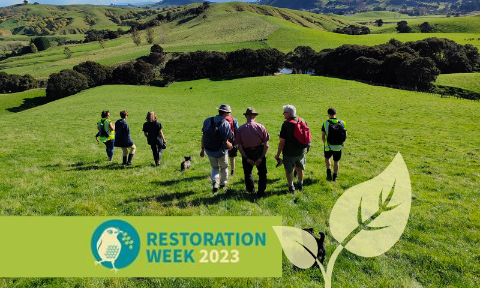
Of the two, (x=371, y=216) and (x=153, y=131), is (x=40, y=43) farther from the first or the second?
(x=371, y=216)

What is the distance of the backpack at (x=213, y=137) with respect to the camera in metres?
7.96

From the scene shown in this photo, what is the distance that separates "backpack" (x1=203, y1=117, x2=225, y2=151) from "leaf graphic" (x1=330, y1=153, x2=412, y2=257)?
13.8 ft

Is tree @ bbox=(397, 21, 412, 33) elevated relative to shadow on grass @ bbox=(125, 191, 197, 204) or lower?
elevated

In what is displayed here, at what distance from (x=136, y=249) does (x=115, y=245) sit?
47cm

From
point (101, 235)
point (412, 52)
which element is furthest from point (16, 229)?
point (412, 52)

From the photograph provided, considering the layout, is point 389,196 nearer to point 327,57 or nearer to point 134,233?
point 134,233

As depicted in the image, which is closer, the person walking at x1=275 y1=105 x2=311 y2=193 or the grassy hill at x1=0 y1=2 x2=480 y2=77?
the person walking at x1=275 y1=105 x2=311 y2=193

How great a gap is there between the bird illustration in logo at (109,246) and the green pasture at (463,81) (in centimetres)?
7192

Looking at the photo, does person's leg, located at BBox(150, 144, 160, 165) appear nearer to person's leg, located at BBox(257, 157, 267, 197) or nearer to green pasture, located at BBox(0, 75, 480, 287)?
green pasture, located at BBox(0, 75, 480, 287)

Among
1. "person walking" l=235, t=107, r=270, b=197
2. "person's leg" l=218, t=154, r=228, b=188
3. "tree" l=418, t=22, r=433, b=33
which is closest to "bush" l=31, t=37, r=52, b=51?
"person's leg" l=218, t=154, r=228, b=188

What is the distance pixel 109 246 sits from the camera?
5.05 meters

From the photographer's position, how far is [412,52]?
63.9 meters

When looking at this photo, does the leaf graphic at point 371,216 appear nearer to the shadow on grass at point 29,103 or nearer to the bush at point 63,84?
the shadow on grass at point 29,103

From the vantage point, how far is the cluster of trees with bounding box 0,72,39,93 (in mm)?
65938
